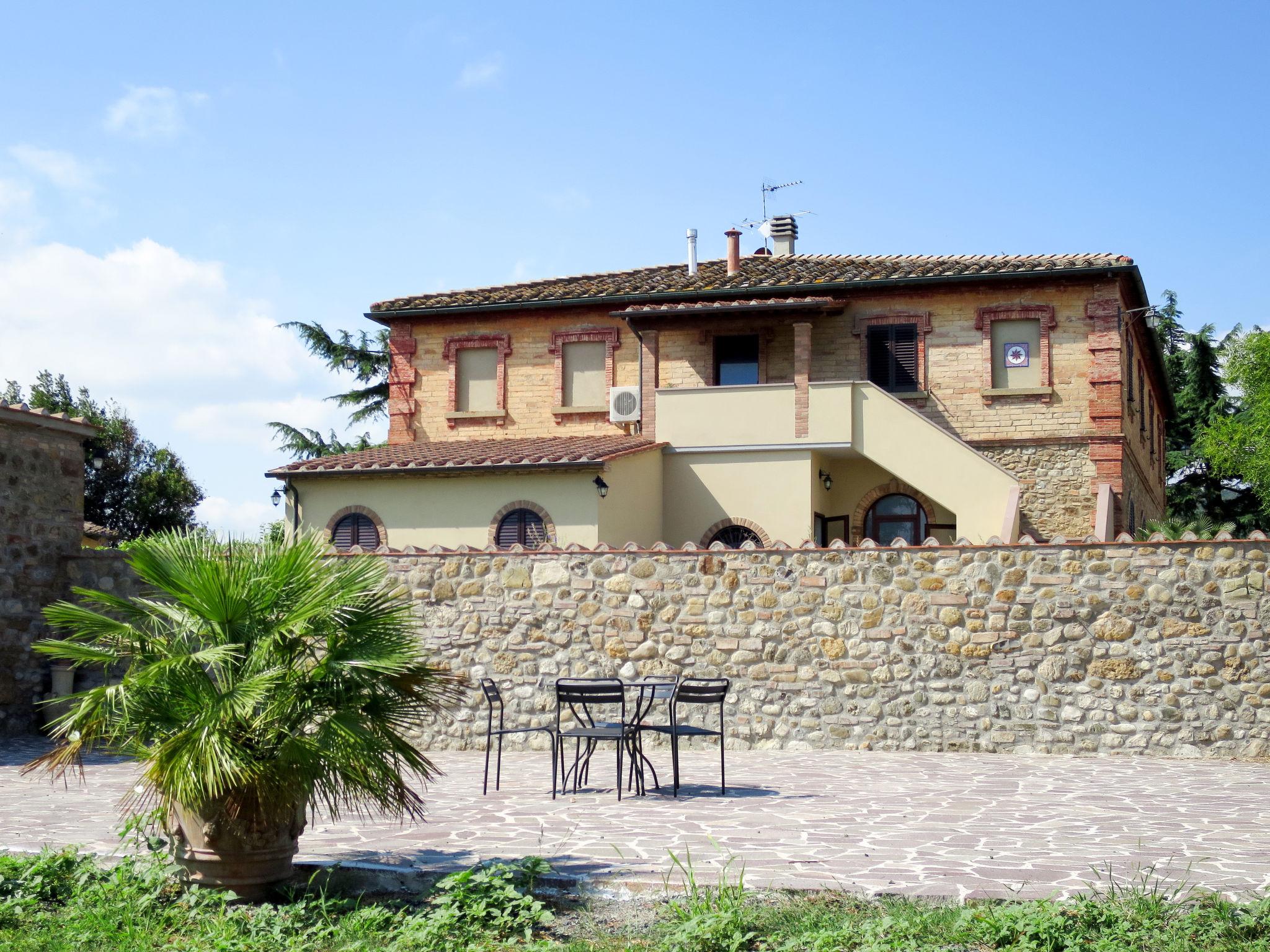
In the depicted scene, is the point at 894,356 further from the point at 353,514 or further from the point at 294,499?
the point at 294,499

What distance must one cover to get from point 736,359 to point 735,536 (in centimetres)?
346

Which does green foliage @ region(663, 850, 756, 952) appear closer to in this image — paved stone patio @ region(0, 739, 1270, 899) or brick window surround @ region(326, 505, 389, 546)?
paved stone patio @ region(0, 739, 1270, 899)

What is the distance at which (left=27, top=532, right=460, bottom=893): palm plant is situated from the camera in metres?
6.23

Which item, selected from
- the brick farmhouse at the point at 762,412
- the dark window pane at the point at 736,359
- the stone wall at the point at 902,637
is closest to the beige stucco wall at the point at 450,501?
the brick farmhouse at the point at 762,412

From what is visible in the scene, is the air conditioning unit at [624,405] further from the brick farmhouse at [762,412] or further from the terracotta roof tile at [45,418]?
the terracotta roof tile at [45,418]

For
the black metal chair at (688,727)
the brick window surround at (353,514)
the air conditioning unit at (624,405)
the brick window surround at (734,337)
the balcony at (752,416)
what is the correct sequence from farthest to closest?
1. the brick window surround at (734,337)
2. the air conditioning unit at (624,405)
3. the balcony at (752,416)
4. the brick window surround at (353,514)
5. the black metal chair at (688,727)

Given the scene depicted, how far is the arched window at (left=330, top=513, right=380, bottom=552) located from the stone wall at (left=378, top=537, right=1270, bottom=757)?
6.07 metres

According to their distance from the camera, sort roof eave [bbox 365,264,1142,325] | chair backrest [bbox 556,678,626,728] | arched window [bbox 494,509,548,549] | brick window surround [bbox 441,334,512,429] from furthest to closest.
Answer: brick window surround [bbox 441,334,512,429]
roof eave [bbox 365,264,1142,325]
arched window [bbox 494,509,548,549]
chair backrest [bbox 556,678,626,728]

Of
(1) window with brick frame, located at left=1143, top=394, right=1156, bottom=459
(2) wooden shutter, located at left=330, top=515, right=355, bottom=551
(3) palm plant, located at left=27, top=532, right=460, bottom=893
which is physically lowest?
(3) palm plant, located at left=27, top=532, right=460, bottom=893

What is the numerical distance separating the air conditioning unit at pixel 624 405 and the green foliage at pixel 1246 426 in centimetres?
2310

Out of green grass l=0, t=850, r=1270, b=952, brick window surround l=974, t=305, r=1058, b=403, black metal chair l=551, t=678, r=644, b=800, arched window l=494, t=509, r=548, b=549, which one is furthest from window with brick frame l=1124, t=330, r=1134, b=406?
green grass l=0, t=850, r=1270, b=952

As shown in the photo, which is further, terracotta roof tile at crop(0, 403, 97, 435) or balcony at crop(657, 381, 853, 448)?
balcony at crop(657, 381, 853, 448)

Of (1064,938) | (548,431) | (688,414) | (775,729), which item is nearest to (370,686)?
(1064,938)

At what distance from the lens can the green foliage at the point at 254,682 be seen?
20.4ft
